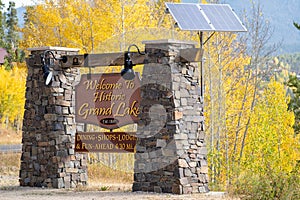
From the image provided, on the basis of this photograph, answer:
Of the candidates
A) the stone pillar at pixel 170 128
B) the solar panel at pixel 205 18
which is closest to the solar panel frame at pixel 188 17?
the solar panel at pixel 205 18

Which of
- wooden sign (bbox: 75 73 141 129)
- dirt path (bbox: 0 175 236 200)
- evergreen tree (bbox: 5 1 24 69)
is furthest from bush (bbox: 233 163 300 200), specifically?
evergreen tree (bbox: 5 1 24 69)

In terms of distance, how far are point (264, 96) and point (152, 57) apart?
18553 mm

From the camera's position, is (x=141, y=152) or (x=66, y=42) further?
(x=66, y=42)

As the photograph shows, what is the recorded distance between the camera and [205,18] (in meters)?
17.0

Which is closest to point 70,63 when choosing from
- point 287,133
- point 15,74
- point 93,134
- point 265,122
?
→ point 93,134

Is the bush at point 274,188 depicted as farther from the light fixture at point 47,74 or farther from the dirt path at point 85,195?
the light fixture at point 47,74

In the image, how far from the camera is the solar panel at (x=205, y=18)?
16.4m

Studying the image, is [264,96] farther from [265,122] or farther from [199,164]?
[199,164]

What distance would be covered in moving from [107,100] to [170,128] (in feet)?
6.61

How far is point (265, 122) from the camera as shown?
26141 millimetres

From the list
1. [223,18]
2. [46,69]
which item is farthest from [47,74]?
[223,18]

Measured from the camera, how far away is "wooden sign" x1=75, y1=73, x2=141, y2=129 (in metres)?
15.4

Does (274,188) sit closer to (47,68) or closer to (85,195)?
(85,195)

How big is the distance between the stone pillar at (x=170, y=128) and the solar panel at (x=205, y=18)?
1.59m
